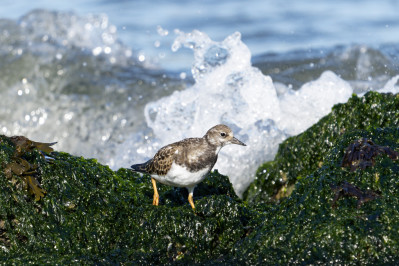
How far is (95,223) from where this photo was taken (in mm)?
4453

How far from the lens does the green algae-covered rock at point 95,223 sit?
14.1 feet

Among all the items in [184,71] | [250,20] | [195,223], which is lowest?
Answer: [195,223]

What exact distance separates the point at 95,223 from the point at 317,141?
2.77m

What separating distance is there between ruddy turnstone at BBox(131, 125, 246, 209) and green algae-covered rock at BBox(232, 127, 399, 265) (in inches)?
28.0

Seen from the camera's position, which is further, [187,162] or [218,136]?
[218,136]

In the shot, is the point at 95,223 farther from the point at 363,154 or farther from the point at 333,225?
the point at 363,154

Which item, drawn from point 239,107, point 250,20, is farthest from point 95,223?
point 250,20

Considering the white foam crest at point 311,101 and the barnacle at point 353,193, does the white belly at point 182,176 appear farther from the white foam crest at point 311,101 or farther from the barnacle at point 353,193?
the white foam crest at point 311,101

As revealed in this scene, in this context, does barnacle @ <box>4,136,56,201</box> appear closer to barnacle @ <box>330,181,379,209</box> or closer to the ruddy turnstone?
the ruddy turnstone

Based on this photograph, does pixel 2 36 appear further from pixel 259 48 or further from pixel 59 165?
pixel 59 165

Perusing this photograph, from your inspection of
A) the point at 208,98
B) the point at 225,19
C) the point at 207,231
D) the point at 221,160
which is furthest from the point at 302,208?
the point at 225,19

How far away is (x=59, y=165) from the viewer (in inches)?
183

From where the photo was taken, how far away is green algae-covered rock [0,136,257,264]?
429cm

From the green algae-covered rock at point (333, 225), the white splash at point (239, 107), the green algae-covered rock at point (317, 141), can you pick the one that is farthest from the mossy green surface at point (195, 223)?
the white splash at point (239, 107)
